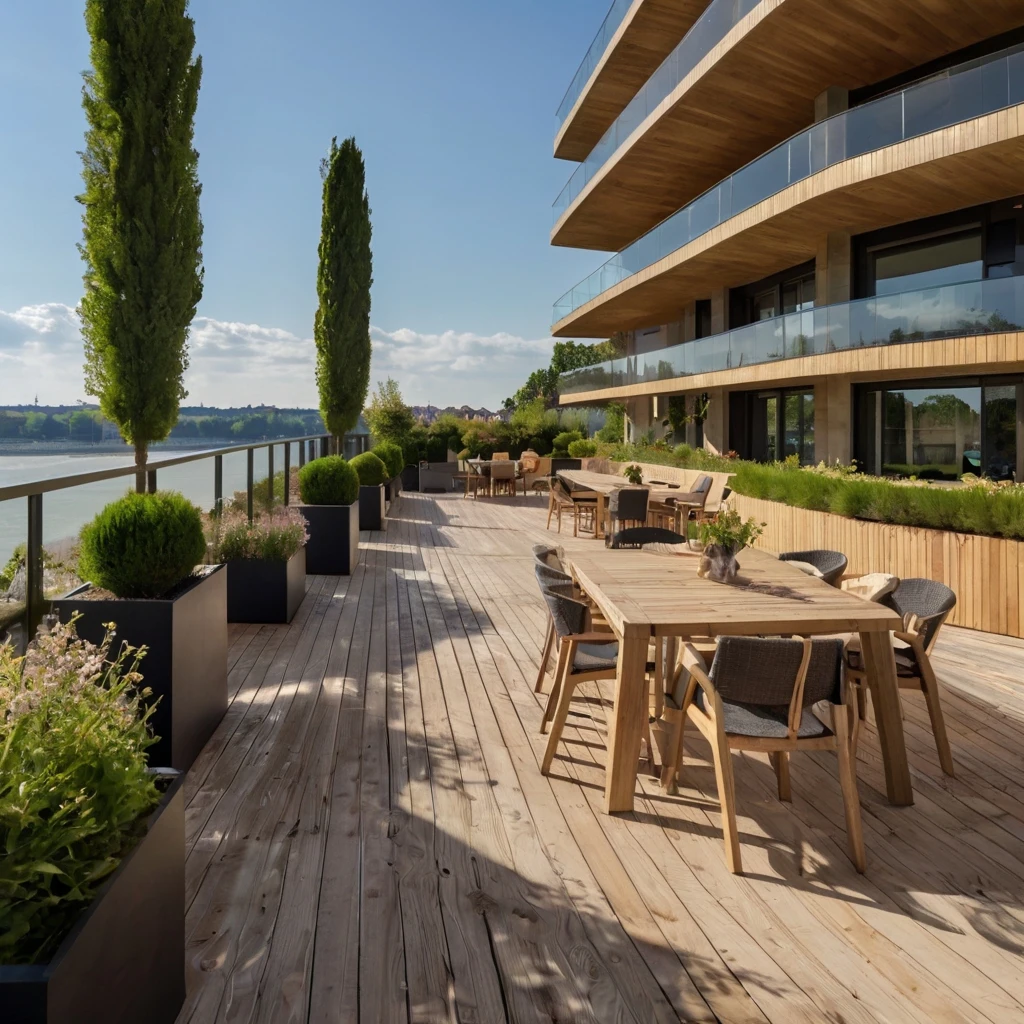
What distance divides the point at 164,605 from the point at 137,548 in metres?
0.50

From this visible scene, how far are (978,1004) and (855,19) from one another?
14560 millimetres

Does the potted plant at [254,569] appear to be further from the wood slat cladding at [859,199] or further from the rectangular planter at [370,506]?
the wood slat cladding at [859,199]

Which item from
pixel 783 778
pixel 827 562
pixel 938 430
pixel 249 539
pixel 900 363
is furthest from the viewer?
pixel 938 430

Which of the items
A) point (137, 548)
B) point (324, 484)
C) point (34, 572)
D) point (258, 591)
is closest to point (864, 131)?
point (324, 484)

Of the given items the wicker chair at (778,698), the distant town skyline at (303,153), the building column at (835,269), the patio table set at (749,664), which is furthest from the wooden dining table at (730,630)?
the building column at (835,269)

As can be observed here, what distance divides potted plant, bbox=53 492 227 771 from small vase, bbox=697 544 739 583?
296cm

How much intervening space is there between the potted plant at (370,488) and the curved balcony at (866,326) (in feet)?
26.4

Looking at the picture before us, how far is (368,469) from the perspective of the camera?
14266 mm

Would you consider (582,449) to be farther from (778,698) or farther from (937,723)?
(778,698)

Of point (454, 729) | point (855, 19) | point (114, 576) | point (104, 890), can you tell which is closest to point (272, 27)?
point (855, 19)

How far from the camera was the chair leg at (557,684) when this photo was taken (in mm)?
4199

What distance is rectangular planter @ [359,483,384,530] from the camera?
47.2 ft

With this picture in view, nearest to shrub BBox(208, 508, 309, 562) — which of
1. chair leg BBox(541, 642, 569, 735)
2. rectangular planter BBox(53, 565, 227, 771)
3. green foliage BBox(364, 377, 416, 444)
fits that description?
rectangular planter BBox(53, 565, 227, 771)

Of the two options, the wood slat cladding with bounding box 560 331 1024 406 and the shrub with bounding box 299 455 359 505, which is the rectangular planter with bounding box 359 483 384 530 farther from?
the wood slat cladding with bounding box 560 331 1024 406
